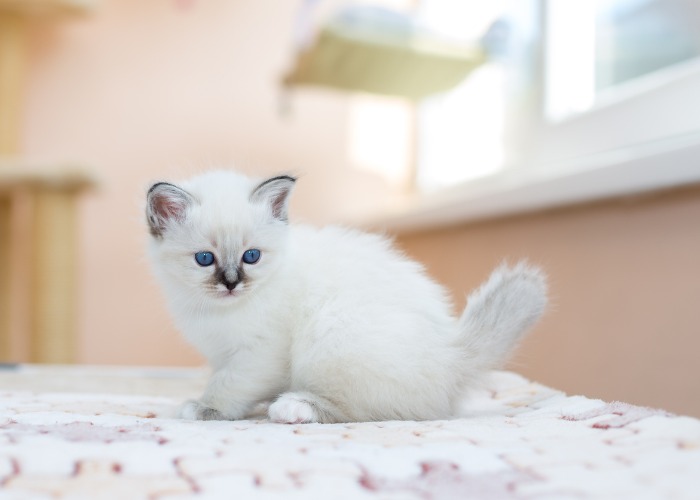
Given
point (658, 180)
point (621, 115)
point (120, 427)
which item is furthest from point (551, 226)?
point (120, 427)

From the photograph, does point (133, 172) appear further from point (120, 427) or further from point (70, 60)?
point (120, 427)

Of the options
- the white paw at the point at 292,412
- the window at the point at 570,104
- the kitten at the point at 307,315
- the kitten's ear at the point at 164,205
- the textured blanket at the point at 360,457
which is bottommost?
the white paw at the point at 292,412

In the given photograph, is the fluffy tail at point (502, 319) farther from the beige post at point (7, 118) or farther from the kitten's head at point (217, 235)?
the beige post at point (7, 118)

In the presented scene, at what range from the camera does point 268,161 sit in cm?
271

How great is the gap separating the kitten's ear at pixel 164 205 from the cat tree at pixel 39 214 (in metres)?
1.01

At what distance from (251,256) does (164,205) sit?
0.48 ft

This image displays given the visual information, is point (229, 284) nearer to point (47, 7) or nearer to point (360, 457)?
point (360, 457)

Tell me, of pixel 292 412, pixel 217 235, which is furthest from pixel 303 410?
pixel 217 235

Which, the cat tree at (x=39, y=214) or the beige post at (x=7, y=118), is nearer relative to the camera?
the cat tree at (x=39, y=214)

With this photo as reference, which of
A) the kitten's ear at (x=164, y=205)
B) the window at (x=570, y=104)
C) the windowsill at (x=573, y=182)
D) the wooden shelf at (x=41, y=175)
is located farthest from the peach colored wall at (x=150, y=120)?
the kitten's ear at (x=164, y=205)

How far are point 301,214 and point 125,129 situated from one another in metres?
0.68

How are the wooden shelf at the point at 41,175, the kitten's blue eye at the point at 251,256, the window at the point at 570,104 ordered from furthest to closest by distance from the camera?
the wooden shelf at the point at 41,175 → the window at the point at 570,104 → the kitten's blue eye at the point at 251,256

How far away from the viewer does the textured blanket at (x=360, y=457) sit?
571 mm

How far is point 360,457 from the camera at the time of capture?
2.19ft
